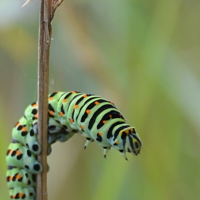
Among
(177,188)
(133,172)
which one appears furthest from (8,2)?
(177,188)

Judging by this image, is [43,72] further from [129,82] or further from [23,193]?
[129,82]

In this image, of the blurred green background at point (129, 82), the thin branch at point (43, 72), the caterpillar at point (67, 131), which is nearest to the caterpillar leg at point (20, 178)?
the caterpillar at point (67, 131)

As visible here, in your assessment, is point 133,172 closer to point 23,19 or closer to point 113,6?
point 113,6

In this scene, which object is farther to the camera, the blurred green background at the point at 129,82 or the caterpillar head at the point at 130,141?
the blurred green background at the point at 129,82

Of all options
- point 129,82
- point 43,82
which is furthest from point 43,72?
point 129,82

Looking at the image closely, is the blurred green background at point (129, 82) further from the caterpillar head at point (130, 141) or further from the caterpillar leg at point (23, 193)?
the caterpillar head at point (130, 141)

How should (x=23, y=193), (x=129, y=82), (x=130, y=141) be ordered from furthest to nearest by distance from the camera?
(x=129, y=82), (x=23, y=193), (x=130, y=141)

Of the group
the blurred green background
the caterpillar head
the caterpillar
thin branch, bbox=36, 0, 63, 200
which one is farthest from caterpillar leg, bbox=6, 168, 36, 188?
the caterpillar head
